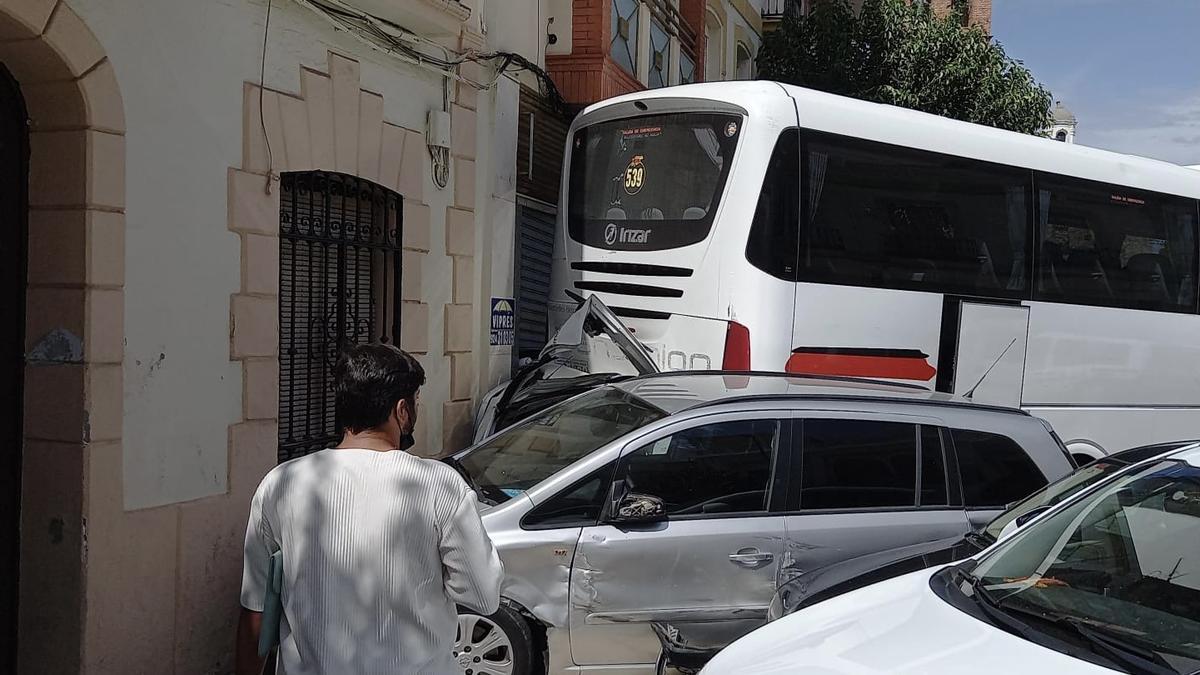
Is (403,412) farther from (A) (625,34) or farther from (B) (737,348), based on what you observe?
(A) (625,34)

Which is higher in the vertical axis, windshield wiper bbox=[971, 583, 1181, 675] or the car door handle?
windshield wiper bbox=[971, 583, 1181, 675]

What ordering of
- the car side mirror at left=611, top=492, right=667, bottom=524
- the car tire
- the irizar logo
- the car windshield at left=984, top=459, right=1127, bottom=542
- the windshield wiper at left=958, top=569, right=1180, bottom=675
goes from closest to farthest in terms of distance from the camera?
the windshield wiper at left=958, top=569, right=1180, bottom=675 < the car tire < the car side mirror at left=611, top=492, right=667, bottom=524 < the car windshield at left=984, top=459, right=1127, bottom=542 < the irizar logo

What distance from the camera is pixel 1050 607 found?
3.07m

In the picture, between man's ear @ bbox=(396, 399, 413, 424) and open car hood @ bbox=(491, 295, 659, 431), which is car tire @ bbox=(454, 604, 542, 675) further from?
open car hood @ bbox=(491, 295, 659, 431)

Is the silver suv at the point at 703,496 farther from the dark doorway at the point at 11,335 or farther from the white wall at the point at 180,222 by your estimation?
the dark doorway at the point at 11,335

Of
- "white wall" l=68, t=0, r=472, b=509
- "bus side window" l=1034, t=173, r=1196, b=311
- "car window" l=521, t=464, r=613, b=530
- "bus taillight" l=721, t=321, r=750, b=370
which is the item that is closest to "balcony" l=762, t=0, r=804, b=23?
"bus side window" l=1034, t=173, r=1196, b=311

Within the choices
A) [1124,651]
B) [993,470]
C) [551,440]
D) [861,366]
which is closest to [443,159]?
[551,440]

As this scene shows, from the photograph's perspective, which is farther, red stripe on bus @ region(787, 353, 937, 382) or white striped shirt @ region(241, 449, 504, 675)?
red stripe on bus @ region(787, 353, 937, 382)

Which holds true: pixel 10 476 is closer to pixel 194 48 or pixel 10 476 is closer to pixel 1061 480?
pixel 194 48

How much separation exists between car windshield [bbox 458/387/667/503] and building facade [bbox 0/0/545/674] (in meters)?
1.44

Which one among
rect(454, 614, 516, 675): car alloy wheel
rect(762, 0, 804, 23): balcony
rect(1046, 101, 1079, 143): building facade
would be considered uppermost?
rect(1046, 101, 1079, 143): building facade

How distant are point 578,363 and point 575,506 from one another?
3036mm

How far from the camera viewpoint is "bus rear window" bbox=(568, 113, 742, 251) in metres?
6.97

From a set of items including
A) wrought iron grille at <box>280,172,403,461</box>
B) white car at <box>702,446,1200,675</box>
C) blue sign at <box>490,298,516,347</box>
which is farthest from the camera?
blue sign at <box>490,298,516,347</box>
